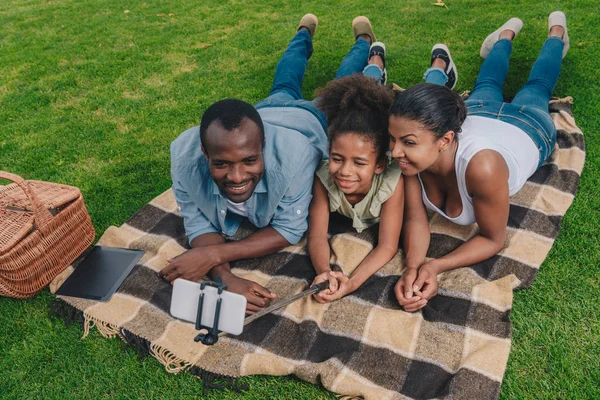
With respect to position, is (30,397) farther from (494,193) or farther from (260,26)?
(260,26)

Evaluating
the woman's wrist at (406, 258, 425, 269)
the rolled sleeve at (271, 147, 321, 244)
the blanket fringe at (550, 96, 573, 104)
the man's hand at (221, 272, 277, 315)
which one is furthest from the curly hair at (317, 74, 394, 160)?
the blanket fringe at (550, 96, 573, 104)

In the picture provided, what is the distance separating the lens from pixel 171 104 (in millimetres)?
4449

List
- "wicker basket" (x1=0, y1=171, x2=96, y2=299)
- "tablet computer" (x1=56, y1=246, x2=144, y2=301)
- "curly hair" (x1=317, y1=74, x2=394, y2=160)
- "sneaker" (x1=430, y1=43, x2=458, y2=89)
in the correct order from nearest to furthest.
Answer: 1. "curly hair" (x1=317, y1=74, x2=394, y2=160)
2. "wicker basket" (x1=0, y1=171, x2=96, y2=299)
3. "tablet computer" (x1=56, y1=246, x2=144, y2=301)
4. "sneaker" (x1=430, y1=43, x2=458, y2=89)

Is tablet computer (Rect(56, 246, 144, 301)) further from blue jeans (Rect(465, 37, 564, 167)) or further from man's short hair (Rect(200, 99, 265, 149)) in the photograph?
blue jeans (Rect(465, 37, 564, 167))

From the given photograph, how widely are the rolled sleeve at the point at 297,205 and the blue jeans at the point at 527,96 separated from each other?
1221 millimetres

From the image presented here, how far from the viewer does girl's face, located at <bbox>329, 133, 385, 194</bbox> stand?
2.24 metres

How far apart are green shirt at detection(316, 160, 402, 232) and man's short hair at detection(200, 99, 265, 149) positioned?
0.50 meters

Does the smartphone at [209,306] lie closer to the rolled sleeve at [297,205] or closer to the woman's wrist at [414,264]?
the rolled sleeve at [297,205]

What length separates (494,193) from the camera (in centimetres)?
226

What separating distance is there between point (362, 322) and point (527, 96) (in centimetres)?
217

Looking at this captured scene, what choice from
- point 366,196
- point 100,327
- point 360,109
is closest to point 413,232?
point 366,196

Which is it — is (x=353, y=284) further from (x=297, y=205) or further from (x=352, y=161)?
(x=352, y=161)

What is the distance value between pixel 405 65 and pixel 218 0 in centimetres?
352

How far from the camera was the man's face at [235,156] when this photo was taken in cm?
214
